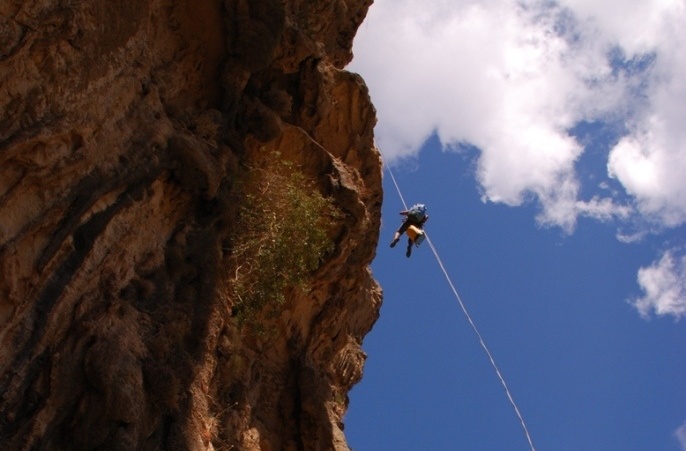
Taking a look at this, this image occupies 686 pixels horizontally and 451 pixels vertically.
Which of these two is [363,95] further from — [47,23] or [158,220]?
[47,23]

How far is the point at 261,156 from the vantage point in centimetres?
1368

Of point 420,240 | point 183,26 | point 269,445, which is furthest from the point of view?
point 420,240

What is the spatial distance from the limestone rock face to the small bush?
1.24ft

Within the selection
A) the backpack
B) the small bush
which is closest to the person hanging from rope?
the backpack

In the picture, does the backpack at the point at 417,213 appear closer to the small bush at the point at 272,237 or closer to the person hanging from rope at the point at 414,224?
the person hanging from rope at the point at 414,224

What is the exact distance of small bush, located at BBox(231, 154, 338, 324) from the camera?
12523mm

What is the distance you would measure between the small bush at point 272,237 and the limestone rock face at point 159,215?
38cm

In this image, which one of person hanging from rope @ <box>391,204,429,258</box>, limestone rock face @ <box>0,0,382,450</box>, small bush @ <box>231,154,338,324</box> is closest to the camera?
limestone rock face @ <box>0,0,382,450</box>

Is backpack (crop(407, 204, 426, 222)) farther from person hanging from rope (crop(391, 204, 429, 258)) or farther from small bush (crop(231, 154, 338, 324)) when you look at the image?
small bush (crop(231, 154, 338, 324))

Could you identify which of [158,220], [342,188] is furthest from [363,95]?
[158,220]

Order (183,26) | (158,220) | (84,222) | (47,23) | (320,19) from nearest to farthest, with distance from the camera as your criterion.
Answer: (47,23) < (84,222) < (158,220) < (183,26) < (320,19)

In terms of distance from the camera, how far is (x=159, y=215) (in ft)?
35.6

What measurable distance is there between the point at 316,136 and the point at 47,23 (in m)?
7.66

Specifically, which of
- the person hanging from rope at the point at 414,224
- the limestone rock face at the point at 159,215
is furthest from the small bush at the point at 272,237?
the person hanging from rope at the point at 414,224
